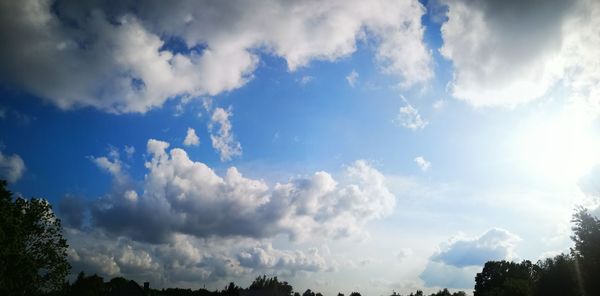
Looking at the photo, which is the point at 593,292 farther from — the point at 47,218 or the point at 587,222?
the point at 47,218

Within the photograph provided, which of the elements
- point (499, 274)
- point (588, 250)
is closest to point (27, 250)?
point (588, 250)

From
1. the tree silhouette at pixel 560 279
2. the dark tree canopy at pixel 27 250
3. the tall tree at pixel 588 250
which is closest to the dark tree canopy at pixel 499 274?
the tree silhouette at pixel 560 279

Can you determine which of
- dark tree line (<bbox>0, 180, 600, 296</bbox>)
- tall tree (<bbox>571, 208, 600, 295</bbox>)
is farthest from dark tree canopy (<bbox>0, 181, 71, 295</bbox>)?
tall tree (<bbox>571, 208, 600, 295</bbox>)

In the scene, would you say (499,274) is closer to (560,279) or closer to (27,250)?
(560,279)

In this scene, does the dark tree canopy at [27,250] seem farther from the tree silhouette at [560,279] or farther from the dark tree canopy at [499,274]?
the dark tree canopy at [499,274]

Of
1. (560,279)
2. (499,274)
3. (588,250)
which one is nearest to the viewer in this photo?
(588,250)

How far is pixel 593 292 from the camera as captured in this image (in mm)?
27469

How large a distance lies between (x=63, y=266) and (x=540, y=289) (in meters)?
49.8

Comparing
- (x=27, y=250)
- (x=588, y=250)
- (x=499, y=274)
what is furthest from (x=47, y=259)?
(x=499, y=274)

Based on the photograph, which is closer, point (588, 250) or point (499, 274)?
point (588, 250)

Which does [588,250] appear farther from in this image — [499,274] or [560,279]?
[499,274]

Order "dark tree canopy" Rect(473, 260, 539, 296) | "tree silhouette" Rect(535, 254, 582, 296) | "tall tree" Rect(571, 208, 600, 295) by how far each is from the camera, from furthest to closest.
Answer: "dark tree canopy" Rect(473, 260, 539, 296)
"tree silhouette" Rect(535, 254, 582, 296)
"tall tree" Rect(571, 208, 600, 295)

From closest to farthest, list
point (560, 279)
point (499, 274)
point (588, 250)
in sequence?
point (588, 250)
point (560, 279)
point (499, 274)

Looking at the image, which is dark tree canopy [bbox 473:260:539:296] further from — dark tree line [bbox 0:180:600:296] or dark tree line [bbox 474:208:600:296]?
dark tree line [bbox 0:180:600:296]
